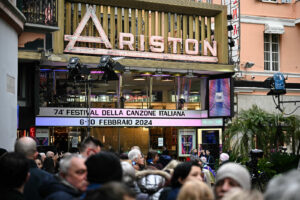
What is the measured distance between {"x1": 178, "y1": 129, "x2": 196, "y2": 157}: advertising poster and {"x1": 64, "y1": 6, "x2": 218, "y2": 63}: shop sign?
13.4 ft

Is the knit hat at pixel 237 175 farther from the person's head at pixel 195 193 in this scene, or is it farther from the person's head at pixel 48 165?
the person's head at pixel 48 165

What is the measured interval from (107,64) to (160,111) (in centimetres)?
1147

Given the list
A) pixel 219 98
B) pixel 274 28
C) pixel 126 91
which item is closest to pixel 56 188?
pixel 126 91

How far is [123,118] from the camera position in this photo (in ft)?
83.9

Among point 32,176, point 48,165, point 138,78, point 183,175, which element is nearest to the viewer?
point 183,175

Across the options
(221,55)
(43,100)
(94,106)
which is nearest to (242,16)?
(221,55)

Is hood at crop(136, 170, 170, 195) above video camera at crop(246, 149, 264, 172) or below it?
above

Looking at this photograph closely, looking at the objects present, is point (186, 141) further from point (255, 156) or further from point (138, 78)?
point (255, 156)

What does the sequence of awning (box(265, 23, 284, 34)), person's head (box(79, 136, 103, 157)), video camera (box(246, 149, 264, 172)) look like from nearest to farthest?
person's head (box(79, 136, 103, 157)) → video camera (box(246, 149, 264, 172)) → awning (box(265, 23, 284, 34))

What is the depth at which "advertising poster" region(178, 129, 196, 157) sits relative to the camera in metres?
27.2

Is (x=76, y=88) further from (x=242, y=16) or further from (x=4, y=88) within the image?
(x=4, y=88)

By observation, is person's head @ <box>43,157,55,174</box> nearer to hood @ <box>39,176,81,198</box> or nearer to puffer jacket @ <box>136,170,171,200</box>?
puffer jacket @ <box>136,170,171,200</box>

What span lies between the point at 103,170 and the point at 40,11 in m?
12.8

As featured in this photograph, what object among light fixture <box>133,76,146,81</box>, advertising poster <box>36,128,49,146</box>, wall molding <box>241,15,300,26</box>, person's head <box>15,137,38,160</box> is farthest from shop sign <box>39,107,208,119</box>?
person's head <box>15,137,38,160</box>
